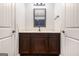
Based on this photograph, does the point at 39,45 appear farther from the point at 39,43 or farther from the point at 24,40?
the point at 24,40

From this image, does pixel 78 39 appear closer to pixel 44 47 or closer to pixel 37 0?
pixel 37 0

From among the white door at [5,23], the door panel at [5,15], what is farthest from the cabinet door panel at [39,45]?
the door panel at [5,15]

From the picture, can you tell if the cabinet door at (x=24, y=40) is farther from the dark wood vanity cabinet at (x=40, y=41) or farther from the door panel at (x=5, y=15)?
the door panel at (x=5, y=15)

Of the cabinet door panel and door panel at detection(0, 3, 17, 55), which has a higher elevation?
door panel at detection(0, 3, 17, 55)

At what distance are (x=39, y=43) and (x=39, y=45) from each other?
1.2 inches

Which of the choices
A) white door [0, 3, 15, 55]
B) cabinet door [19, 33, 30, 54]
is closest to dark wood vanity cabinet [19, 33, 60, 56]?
cabinet door [19, 33, 30, 54]

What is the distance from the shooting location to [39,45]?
216 centimetres

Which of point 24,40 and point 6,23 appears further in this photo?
point 24,40

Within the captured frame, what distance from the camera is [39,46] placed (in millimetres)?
2158

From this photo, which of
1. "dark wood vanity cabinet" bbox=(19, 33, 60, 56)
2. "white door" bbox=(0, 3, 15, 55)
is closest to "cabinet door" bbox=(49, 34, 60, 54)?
"dark wood vanity cabinet" bbox=(19, 33, 60, 56)

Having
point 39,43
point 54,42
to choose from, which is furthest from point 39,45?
point 54,42

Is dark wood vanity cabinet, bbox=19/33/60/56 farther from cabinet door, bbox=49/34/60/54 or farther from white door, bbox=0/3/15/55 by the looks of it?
white door, bbox=0/3/15/55

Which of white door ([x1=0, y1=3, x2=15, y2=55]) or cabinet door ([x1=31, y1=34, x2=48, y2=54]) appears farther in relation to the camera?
cabinet door ([x1=31, y1=34, x2=48, y2=54])

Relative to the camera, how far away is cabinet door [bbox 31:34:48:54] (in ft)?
7.03
